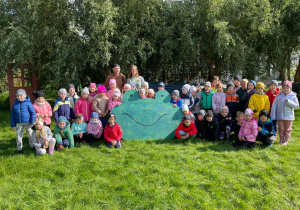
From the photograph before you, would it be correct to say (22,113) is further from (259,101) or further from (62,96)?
(259,101)

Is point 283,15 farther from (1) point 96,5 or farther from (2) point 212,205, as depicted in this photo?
(2) point 212,205

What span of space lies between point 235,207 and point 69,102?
4261mm

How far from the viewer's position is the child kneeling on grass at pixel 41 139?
4.77 m

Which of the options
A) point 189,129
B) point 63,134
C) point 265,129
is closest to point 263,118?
point 265,129

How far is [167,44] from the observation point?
9.62m

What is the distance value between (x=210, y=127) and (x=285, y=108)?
67.7 inches

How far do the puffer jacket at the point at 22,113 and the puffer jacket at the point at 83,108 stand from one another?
0.99 m

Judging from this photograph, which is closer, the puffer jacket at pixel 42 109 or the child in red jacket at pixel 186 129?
the puffer jacket at pixel 42 109

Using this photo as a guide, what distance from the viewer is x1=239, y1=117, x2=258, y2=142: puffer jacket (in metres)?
5.00

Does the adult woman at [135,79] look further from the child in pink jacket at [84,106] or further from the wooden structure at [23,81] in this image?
the wooden structure at [23,81]

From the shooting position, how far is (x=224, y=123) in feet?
18.4

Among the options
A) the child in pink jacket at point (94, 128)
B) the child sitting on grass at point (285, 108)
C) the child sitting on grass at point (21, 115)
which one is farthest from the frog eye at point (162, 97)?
the child sitting on grass at point (21, 115)

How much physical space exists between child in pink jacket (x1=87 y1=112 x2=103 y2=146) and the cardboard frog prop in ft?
1.49

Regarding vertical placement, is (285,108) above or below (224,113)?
above
